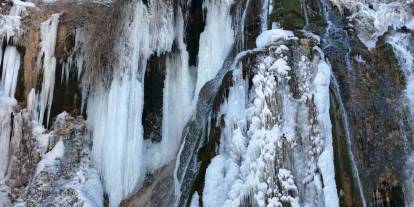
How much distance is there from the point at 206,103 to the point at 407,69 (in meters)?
3.85

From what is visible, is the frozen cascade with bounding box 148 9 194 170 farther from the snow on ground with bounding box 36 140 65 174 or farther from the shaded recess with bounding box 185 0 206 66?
the snow on ground with bounding box 36 140 65 174

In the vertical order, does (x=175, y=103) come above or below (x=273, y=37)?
below

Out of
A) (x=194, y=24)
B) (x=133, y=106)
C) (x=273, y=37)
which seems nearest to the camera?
(x=273, y=37)

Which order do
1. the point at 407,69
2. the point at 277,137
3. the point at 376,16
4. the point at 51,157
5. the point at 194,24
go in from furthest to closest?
the point at 194,24, the point at 51,157, the point at 376,16, the point at 407,69, the point at 277,137

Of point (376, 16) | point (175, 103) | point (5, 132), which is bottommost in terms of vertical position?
point (5, 132)

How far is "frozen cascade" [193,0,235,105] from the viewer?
448 inches

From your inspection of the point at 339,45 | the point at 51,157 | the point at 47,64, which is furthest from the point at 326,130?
the point at 47,64

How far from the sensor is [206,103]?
10594 millimetres

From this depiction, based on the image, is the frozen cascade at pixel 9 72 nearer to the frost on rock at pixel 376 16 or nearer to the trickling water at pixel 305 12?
the trickling water at pixel 305 12

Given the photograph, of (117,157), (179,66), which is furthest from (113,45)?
(117,157)

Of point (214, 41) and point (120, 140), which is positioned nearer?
point (120, 140)

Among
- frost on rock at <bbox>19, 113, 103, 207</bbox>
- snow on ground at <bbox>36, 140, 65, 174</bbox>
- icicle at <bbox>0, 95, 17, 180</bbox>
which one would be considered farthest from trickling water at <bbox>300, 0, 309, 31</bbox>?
icicle at <bbox>0, 95, 17, 180</bbox>

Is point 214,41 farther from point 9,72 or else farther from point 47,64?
point 9,72

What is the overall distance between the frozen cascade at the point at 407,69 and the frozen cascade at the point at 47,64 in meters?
7.06
